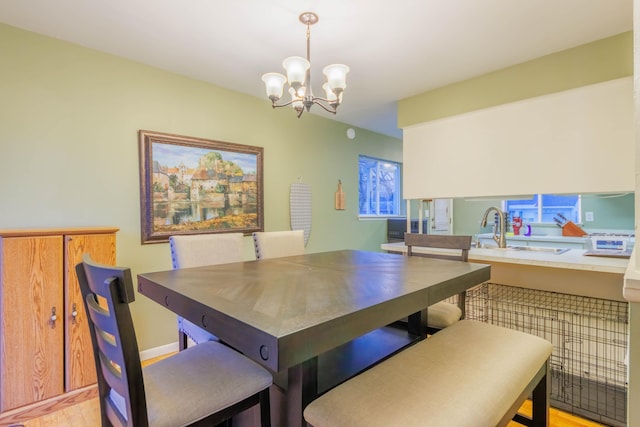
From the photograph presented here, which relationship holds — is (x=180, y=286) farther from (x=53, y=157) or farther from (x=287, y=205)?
(x=287, y=205)

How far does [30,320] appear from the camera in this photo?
1894 mm

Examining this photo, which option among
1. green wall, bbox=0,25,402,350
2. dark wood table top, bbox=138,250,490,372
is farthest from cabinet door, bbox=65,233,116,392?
dark wood table top, bbox=138,250,490,372

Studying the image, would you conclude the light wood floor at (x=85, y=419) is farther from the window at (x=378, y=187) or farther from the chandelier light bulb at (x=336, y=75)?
the window at (x=378, y=187)

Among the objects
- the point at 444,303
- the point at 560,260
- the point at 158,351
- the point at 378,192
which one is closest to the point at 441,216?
the point at 378,192

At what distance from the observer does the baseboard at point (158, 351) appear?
259cm

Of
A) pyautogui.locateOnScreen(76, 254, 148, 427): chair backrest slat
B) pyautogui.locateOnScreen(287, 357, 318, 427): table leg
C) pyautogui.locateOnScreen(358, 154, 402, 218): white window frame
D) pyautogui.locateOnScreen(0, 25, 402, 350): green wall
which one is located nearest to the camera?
pyautogui.locateOnScreen(76, 254, 148, 427): chair backrest slat

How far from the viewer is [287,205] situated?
3617mm

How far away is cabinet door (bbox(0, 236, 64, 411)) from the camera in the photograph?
1.82 metres

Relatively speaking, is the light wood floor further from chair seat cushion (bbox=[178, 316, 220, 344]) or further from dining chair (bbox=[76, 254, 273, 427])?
dining chair (bbox=[76, 254, 273, 427])

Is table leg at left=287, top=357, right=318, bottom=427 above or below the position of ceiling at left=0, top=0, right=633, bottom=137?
below

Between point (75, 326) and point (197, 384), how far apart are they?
1473mm

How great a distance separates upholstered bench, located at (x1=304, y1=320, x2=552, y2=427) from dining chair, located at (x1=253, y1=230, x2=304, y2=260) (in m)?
1.34

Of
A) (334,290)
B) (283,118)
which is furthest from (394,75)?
(334,290)

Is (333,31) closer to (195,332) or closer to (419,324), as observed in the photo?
(419,324)
